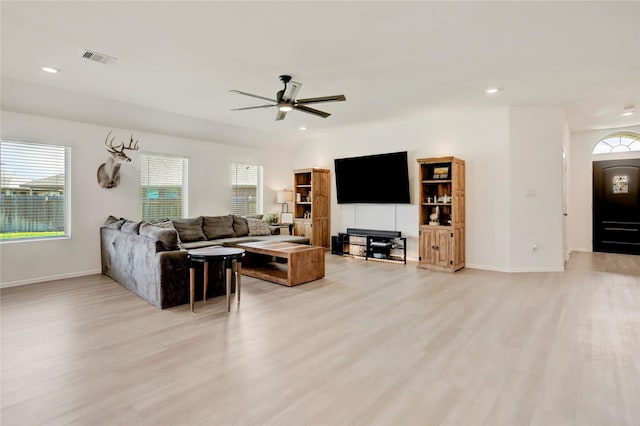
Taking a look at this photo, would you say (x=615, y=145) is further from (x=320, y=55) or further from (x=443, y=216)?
(x=320, y=55)

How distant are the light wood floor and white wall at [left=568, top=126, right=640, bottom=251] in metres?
4.42

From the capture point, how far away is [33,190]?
5.18 m

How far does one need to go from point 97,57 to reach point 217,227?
145 inches

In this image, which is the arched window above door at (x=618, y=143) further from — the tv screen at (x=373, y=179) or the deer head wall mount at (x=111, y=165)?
the deer head wall mount at (x=111, y=165)

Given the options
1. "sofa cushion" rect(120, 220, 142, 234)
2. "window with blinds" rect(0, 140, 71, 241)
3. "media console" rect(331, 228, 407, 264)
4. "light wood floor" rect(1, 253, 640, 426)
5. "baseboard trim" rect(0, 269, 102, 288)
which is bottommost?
"light wood floor" rect(1, 253, 640, 426)

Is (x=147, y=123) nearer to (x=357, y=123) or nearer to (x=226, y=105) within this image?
(x=226, y=105)

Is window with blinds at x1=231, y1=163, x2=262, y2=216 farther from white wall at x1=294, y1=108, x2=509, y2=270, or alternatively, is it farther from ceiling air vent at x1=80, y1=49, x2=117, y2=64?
ceiling air vent at x1=80, y1=49, x2=117, y2=64

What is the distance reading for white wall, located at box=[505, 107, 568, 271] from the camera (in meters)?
5.88

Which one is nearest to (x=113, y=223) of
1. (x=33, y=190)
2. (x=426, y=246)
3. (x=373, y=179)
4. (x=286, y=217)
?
(x=33, y=190)

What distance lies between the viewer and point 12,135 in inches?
194

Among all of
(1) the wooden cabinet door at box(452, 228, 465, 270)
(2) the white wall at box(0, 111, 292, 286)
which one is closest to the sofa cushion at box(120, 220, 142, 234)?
(2) the white wall at box(0, 111, 292, 286)

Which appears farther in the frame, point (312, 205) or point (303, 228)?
point (303, 228)

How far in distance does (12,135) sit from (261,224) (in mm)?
4286

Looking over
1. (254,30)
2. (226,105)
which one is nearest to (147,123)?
(226,105)
